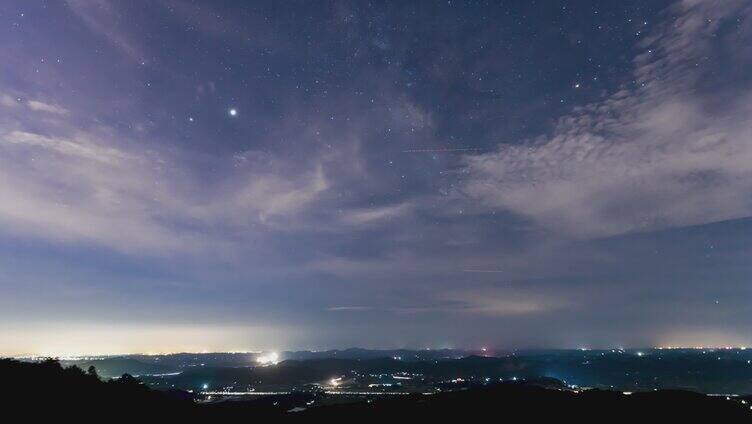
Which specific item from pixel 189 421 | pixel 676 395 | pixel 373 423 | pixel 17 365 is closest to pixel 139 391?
pixel 189 421

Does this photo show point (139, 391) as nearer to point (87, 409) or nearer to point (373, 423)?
point (87, 409)

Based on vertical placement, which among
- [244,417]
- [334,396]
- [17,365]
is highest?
[17,365]

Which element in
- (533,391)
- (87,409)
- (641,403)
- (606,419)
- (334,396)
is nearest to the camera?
(87,409)

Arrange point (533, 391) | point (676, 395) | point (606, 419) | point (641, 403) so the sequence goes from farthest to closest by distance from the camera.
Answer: point (533, 391) < point (676, 395) < point (641, 403) < point (606, 419)

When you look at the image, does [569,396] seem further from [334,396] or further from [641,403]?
[334,396]

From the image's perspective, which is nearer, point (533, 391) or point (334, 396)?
point (533, 391)

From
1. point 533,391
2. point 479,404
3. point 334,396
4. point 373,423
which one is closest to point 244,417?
point 373,423

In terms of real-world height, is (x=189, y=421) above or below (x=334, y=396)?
above
